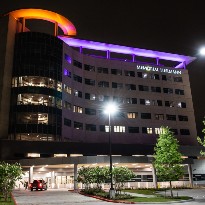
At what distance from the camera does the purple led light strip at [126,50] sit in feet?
250

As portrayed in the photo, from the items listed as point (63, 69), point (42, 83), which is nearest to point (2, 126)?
point (42, 83)

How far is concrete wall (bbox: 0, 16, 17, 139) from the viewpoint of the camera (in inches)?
2419

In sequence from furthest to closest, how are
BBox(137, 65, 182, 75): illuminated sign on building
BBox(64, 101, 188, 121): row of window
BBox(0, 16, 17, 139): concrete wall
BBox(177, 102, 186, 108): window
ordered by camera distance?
BBox(177, 102, 186, 108): window, BBox(137, 65, 182, 75): illuminated sign on building, BBox(64, 101, 188, 121): row of window, BBox(0, 16, 17, 139): concrete wall

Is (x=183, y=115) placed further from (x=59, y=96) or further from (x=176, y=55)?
(x=59, y=96)

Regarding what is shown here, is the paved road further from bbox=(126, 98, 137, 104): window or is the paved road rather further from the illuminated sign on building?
the illuminated sign on building

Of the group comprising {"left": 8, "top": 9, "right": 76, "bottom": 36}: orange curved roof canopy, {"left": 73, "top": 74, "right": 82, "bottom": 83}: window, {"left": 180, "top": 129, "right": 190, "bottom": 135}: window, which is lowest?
{"left": 180, "top": 129, "right": 190, "bottom": 135}: window

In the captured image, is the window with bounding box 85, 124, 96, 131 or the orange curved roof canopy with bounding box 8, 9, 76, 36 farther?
the window with bounding box 85, 124, 96, 131

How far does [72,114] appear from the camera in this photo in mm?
69750

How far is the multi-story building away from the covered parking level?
15.3 feet

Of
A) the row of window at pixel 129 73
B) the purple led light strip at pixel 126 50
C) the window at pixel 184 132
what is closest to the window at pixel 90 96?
the row of window at pixel 129 73

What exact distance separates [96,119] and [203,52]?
199ft

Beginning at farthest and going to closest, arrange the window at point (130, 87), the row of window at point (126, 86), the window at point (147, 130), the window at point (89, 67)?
the window at point (130, 87) → the window at point (147, 130) → the window at point (89, 67) → the row of window at point (126, 86)

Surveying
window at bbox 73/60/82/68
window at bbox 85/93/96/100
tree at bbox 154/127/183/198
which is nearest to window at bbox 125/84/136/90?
window at bbox 85/93/96/100

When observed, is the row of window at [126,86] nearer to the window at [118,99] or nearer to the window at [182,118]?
the window at [118,99]
